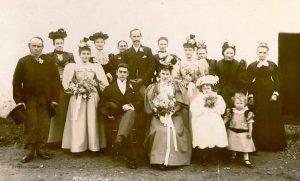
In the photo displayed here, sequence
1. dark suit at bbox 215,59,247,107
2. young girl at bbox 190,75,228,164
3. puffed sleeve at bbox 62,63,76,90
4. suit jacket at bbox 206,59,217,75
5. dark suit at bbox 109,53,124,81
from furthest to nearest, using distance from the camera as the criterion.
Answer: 1. dark suit at bbox 109,53,124,81
2. suit jacket at bbox 206,59,217,75
3. dark suit at bbox 215,59,247,107
4. puffed sleeve at bbox 62,63,76,90
5. young girl at bbox 190,75,228,164

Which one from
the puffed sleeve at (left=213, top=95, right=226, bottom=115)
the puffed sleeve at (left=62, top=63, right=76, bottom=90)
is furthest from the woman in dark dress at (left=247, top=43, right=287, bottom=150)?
the puffed sleeve at (left=62, top=63, right=76, bottom=90)

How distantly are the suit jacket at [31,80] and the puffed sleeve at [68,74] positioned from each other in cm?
34

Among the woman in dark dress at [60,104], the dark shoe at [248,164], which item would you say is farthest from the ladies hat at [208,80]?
the woman in dark dress at [60,104]

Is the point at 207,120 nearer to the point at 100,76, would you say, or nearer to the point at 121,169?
the point at 121,169

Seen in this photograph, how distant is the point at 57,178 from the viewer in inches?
224

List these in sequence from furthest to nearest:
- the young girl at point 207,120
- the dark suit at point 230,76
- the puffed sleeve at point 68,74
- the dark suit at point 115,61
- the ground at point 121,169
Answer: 1. the dark suit at point 115,61
2. the dark suit at point 230,76
3. the puffed sleeve at point 68,74
4. the young girl at point 207,120
5. the ground at point 121,169

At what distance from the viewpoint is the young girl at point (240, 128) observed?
20.8 ft

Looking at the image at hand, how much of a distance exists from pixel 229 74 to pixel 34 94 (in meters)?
3.09

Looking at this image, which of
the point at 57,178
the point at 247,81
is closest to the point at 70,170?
the point at 57,178

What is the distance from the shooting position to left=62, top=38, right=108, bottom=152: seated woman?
669 centimetres

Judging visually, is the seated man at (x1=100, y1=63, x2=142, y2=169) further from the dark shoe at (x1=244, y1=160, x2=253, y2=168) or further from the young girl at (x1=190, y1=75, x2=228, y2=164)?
the dark shoe at (x1=244, y1=160, x2=253, y2=168)

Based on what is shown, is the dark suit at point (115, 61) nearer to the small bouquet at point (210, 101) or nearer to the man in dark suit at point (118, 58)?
the man in dark suit at point (118, 58)

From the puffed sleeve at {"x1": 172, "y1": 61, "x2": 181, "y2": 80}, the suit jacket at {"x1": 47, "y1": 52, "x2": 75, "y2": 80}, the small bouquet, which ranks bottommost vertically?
the small bouquet

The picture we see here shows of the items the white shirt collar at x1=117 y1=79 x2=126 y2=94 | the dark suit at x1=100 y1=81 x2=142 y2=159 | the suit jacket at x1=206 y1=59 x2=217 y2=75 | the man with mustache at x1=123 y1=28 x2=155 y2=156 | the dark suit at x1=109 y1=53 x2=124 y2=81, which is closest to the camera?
the dark suit at x1=100 y1=81 x2=142 y2=159
